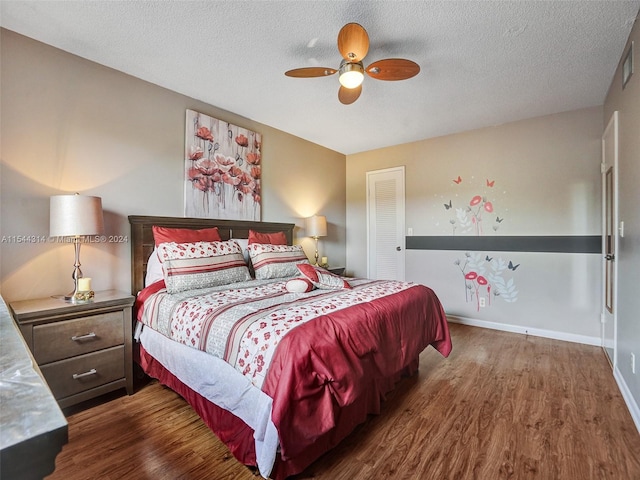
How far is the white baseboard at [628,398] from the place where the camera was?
1874 mm

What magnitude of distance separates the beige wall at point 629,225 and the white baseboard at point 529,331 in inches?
37.1

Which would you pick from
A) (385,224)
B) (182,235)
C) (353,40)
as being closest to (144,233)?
(182,235)

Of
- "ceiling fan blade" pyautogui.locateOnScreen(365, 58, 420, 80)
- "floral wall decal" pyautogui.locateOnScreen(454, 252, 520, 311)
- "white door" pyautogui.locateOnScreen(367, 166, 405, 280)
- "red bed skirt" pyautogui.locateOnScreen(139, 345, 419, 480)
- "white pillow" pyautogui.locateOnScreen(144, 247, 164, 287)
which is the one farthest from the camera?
"white door" pyautogui.locateOnScreen(367, 166, 405, 280)

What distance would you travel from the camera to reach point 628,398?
208 centimetres

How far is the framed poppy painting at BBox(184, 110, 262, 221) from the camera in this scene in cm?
305

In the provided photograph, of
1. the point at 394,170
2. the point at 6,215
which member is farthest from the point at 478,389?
the point at 6,215

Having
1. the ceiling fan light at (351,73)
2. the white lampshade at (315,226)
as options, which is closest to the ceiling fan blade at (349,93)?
the ceiling fan light at (351,73)

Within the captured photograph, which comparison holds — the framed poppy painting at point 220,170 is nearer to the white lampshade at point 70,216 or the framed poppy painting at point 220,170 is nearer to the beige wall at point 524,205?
the white lampshade at point 70,216

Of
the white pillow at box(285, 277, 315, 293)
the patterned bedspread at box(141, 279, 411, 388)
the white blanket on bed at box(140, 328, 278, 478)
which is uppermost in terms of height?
the white pillow at box(285, 277, 315, 293)

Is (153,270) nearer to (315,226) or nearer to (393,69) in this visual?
→ (315,226)

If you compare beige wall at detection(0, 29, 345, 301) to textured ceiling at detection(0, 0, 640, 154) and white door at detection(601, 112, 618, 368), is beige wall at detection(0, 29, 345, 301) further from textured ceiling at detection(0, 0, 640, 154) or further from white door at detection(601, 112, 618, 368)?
white door at detection(601, 112, 618, 368)

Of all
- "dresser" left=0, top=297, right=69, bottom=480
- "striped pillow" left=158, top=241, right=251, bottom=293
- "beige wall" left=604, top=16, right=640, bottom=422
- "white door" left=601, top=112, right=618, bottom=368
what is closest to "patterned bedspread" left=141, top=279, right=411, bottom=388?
"striped pillow" left=158, top=241, right=251, bottom=293

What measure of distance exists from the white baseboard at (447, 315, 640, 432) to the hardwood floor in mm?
54

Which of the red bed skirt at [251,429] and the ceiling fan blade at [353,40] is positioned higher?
the ceiling fan blade at [353,40]
